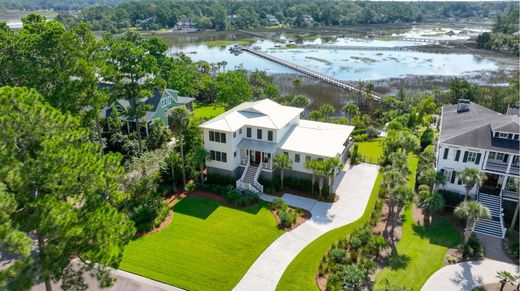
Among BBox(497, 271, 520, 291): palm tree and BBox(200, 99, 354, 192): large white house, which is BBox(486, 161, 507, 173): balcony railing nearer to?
BBox(497, 271, 520, 291): palm tree

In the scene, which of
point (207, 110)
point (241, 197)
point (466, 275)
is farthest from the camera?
point (207, 110)

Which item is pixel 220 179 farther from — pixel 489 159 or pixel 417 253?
pixel 489 159

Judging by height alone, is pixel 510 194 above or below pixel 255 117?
below

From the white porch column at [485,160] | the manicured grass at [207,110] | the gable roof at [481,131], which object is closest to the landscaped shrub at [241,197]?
the gable roof at [481,131]

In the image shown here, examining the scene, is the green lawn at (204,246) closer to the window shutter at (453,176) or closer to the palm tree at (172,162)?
the palm tree at (172,162)

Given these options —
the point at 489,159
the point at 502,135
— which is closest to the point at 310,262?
the point at 489,159

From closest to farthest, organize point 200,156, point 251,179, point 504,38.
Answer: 1. point 200,156
2. point 251,179
3. point 504,38
